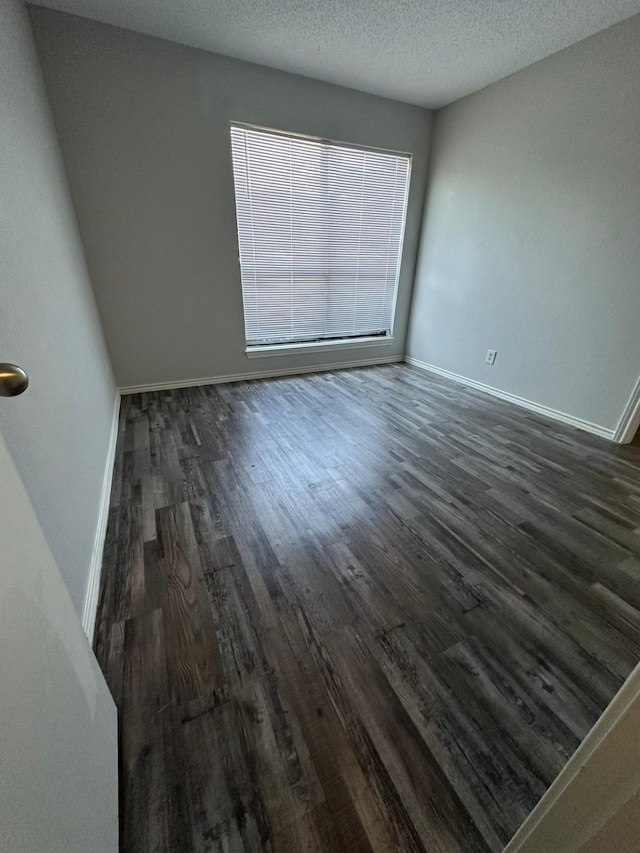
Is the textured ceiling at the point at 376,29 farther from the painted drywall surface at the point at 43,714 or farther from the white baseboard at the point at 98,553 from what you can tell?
the painted drywall surface at the point at 43,714

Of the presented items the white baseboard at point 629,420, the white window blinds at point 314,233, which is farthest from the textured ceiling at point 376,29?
the white baseboard at point 629,420

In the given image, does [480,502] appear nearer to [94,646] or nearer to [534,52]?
[94,646]

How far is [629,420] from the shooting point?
7.72 ft

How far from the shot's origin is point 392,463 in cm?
210

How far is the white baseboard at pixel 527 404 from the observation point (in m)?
2.53

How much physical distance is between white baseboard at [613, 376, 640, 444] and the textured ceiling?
2.22 meters

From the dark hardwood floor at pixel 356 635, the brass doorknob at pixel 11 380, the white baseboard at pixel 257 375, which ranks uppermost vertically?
the brass doorknob at pixel 11 380

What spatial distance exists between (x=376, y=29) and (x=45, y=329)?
8.65ft

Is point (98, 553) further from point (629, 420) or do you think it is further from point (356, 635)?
point (629, 420)

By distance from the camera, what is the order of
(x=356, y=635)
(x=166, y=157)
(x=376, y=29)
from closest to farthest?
(x=356, y=635) → (x=376, y=29) → (x=166, y=157)

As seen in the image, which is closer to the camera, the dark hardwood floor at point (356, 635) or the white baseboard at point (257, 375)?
the dark hardwood floor at point (356, 635)

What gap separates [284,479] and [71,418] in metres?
1.04

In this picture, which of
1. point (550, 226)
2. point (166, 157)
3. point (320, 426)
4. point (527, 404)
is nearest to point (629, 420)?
point (527, 404)

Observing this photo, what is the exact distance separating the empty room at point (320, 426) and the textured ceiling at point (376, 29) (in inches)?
1.0
